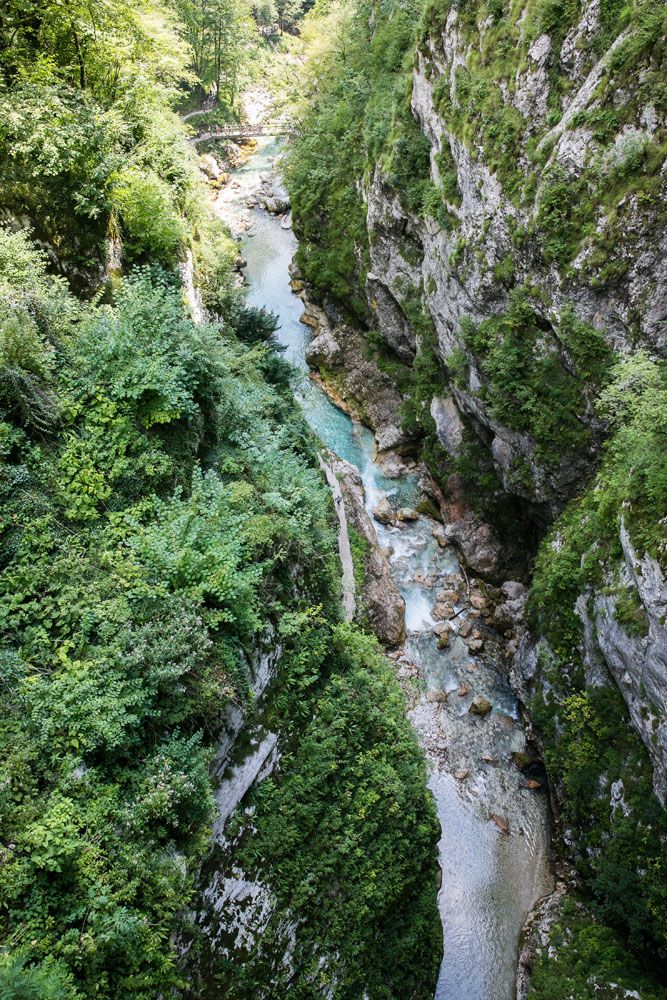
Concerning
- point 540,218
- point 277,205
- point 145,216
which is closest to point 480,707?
point 540,218

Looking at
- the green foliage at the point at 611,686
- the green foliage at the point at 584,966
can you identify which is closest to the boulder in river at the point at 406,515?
the green foliage at the point at 611,686

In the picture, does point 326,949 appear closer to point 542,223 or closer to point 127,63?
point 542,223

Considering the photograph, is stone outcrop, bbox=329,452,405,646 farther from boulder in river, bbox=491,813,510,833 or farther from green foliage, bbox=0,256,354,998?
green foliage, bbox=0,256,354,998

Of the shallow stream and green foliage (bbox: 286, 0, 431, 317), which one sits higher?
green foliage (bbox: 286, 0, 431, 317)

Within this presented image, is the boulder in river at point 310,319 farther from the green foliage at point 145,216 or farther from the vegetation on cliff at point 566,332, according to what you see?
the green foliage at point 145,216

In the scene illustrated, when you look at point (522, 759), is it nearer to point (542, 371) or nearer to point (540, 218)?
point (542, 371)

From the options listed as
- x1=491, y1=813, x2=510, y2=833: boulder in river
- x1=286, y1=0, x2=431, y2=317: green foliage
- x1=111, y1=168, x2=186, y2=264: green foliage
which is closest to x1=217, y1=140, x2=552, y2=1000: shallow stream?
x1=491, y1=813, x2=510, y2=833: boulder in river
